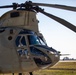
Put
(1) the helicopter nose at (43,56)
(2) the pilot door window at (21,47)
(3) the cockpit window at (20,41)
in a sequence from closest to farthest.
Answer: (1) the helicopter nose at (43,56), (2) the pilot door window at (21,47), (3) the cockpit window at (20,41)

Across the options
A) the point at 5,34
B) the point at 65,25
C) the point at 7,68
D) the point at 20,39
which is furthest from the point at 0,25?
the point at 65,25

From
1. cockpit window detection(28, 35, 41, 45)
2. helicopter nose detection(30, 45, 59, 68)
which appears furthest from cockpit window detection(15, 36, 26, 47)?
helicopter nose detection(30, 45, 59, 68)

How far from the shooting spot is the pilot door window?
11.3 metres

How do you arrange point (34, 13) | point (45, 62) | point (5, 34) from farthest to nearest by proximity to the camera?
point (34, 13), point (5, 34), point (45, 62)

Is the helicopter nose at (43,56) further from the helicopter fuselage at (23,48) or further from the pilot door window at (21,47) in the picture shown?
the pilot door window at (21,47)

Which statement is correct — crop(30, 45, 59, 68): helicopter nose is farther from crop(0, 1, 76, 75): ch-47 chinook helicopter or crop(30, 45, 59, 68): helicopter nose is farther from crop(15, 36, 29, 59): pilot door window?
crop(15, 36, 29, 59): pilot door window

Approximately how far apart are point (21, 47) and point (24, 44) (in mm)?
232

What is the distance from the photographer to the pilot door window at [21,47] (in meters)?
11.3

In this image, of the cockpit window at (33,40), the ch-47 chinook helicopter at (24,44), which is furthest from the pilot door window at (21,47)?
the cockpit window at (33,40)

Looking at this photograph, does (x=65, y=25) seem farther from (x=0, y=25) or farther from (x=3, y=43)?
(x=0, y=25)

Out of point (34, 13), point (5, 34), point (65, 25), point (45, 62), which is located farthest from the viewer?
point (34, 13)

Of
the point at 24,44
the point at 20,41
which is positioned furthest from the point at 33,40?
the point at 20,41

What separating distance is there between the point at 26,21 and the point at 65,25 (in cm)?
326

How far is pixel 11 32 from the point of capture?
1191 centimetres
